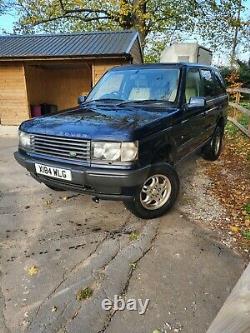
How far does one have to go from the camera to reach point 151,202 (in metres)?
3.86

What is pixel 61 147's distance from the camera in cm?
346

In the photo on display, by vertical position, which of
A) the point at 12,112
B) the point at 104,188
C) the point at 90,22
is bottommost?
the point at 12,112

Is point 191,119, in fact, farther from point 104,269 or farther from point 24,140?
point 104,269

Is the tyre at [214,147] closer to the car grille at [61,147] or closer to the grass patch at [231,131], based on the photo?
the grass patch at [231,131]

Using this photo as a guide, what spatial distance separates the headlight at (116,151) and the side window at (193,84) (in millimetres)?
1652

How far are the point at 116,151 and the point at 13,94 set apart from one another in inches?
401

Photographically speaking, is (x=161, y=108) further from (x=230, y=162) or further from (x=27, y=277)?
(x=230, y=162)

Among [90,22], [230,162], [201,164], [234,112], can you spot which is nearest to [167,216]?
[201,164]

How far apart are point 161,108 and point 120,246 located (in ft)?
6.14

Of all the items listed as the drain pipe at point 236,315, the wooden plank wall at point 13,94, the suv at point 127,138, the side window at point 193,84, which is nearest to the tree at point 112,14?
the wooden plank wall at point 13,94

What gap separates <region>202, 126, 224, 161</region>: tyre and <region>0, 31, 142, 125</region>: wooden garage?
17.9 ft

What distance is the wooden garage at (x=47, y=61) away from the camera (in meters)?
11.0

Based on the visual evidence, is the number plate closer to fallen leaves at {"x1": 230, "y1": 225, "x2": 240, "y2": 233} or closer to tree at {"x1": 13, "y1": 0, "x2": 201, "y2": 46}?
fallen leaves at {"x1": 230, "y1": 225, "x2": 240, "y2": 233}

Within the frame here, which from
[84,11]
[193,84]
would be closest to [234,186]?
[193,84]
